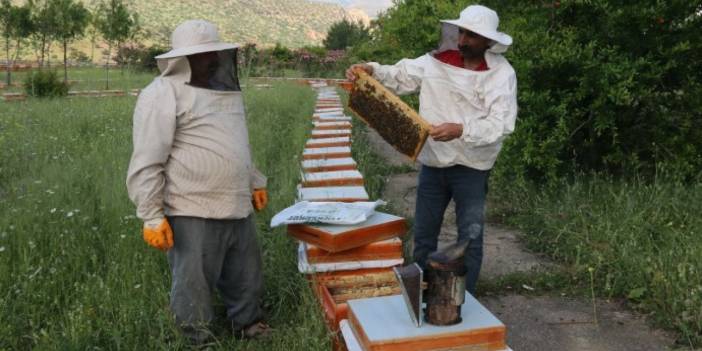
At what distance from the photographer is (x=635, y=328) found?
11.4 ft

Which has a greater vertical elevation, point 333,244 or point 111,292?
point 333,244

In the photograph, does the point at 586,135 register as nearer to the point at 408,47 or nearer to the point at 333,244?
the point at 333,244

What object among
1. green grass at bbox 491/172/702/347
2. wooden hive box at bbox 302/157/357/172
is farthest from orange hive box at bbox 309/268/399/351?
wooden hive box at bbox 302/157/357/172

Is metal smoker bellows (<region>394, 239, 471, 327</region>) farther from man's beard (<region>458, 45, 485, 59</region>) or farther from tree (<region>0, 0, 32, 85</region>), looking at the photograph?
tree (<region>0, 0, 32, 85</region>)

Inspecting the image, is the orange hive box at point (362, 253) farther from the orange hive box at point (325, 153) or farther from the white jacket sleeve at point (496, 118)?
the orange hive box at point (325, 153)

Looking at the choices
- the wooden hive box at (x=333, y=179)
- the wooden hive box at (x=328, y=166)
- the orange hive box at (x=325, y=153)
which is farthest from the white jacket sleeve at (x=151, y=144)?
the orange hive box at (x=325, y=153)

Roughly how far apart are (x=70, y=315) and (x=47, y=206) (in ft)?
6.15

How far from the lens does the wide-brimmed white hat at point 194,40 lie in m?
2.84

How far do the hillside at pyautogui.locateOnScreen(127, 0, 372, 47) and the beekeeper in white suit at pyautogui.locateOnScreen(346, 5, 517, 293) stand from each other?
58802mm

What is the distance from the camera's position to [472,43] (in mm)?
3186

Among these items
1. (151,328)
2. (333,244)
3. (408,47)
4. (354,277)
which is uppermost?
(408,47)

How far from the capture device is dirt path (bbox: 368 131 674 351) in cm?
330

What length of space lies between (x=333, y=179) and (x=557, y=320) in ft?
6.14

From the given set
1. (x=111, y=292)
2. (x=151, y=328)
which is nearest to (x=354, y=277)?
(x=151, y=328)
